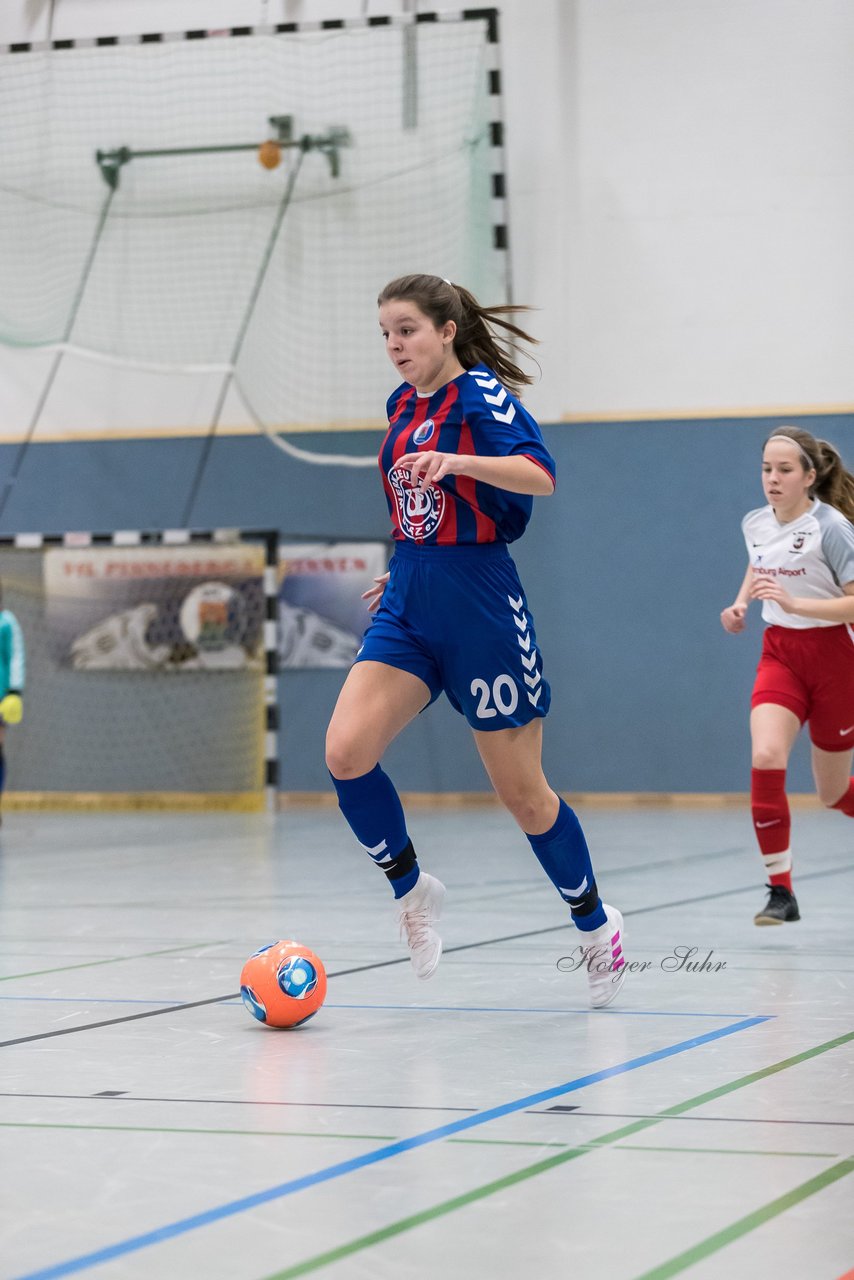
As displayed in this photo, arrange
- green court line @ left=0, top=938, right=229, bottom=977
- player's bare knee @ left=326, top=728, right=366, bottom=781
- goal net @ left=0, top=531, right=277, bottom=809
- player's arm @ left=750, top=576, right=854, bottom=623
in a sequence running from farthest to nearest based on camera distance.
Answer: goal net @ left=0, top=531, right=277, bottom=809 < player's arm @ left=750, top=576, right=854, bottom=623 < green court line @ left=0, top=938, right=229, bottom=977 < player's bare knee @ left=326, top=728, right=366, bottom=781

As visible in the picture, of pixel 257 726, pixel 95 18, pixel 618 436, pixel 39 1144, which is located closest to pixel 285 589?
pixel 257 726

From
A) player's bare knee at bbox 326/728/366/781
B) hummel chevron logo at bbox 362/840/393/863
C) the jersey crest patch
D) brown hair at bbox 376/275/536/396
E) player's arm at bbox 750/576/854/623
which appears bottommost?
hummel chevron logo at bbox 362/840/393/863

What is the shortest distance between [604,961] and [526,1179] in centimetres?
193

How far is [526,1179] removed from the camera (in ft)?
9.48

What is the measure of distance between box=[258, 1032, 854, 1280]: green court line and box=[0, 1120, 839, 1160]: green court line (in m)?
0.06

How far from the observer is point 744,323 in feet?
46.1

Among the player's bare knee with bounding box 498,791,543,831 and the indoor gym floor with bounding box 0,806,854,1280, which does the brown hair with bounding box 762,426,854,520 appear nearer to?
the indoor gym floor with bounding box 0,806,854,1280

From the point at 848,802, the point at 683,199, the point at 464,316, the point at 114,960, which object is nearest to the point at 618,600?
the point at 683,199

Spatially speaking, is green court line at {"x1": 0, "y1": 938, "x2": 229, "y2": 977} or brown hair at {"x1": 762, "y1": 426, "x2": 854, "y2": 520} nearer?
green court line at {"x1": 0, "y1": 938, "x2": 229, "y2": 977}

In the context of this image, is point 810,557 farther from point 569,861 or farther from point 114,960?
point 114,960

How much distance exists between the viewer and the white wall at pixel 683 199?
13844mm

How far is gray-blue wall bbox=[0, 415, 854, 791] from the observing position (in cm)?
1418

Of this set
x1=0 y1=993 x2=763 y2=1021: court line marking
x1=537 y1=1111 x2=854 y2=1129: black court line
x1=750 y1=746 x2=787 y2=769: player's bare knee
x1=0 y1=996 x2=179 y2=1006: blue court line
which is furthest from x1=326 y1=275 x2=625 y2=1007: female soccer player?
x1=750 y1=746 x2=787 y2=769: player's bare knee

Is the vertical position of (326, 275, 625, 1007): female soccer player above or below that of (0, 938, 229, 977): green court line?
above
